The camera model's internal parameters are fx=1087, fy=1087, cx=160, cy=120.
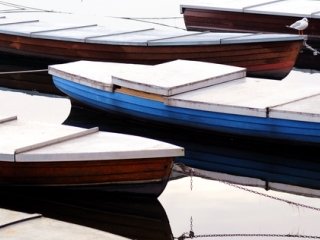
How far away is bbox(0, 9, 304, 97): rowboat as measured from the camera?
15477 mm

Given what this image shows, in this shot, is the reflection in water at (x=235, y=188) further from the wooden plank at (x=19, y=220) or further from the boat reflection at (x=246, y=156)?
the wooden plank at (x=19, y=220)

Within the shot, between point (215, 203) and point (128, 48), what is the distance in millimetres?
5823

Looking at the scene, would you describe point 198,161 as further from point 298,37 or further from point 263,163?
point 298,37

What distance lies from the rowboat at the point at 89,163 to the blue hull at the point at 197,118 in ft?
6.32

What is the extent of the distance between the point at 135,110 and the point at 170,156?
2961 mm

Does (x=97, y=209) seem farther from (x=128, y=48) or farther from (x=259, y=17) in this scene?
(x=259, y=17)

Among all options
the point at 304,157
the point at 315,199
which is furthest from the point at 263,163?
the point at 315,199

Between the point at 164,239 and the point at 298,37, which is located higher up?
the point at 298,37

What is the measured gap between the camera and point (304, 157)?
39.1 ft

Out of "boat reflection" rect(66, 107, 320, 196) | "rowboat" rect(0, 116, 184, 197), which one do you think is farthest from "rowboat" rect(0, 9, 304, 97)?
"rowboat" rect(0, 116, 184, 197)

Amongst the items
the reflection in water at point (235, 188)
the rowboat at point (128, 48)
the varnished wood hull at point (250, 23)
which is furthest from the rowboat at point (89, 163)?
the varnished wood hull at point (250, 23)

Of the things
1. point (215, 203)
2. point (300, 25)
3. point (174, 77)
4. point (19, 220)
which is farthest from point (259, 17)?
point (19, 220)

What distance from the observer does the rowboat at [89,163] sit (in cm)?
1016

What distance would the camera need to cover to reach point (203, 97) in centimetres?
1253
